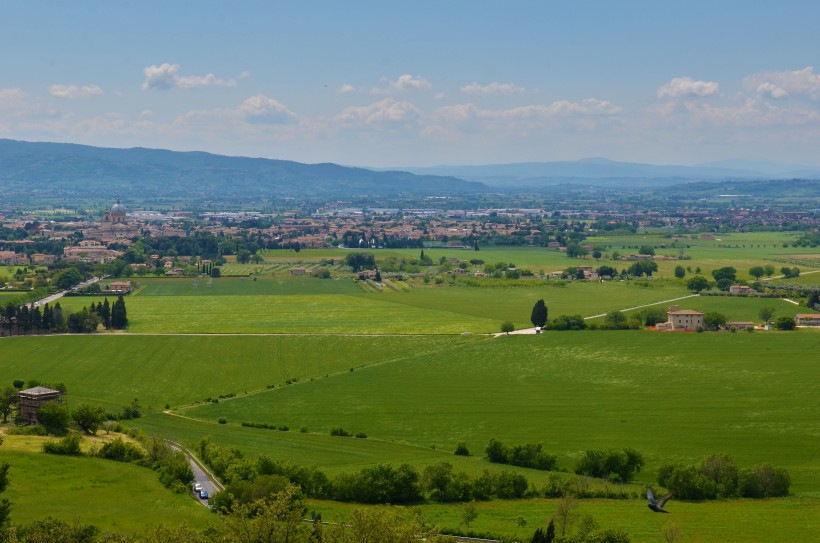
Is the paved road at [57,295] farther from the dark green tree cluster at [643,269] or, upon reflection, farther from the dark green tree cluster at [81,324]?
the dark green tree cluster at [643,269]

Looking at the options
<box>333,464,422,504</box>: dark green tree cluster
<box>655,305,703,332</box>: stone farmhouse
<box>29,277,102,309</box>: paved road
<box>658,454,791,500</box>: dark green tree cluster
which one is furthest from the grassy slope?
<box>655,305,703,332</box>: stone farmhouse

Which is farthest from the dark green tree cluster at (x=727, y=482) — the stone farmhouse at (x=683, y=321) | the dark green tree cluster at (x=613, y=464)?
the stone farmhouse at (x=683, y=321)

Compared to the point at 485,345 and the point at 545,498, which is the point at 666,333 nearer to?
the point at 485,345

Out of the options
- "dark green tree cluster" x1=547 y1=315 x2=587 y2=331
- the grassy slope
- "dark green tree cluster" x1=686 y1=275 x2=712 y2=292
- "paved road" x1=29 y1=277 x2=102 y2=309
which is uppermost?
"dark green tree cluster" x1=686 y1=275 x2=712 y2=292

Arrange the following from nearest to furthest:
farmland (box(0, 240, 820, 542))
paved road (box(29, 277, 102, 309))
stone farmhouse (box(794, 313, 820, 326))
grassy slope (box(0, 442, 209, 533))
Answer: grassy slope (box(0, 442, 209, 533)) < farmland (box(0, 240, 820, 542)) < stone farmhouse (box(794, 313, 820, 326)) < paved road (box(29, 277, 102, 309))

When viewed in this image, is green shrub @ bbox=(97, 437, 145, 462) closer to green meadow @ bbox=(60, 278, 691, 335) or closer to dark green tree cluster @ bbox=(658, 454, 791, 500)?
dark green tree cluster @ bbox=(658, 454, 791, 500)

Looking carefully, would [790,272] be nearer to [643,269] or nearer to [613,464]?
[643,269]
